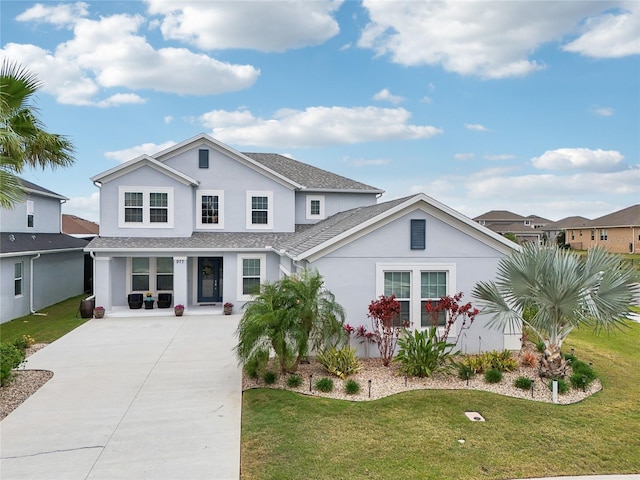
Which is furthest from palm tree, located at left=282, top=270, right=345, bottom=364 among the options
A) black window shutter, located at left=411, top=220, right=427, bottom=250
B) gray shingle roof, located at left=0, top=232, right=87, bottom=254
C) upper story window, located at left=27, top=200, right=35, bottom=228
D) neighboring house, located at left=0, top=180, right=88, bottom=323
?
upper story window, located at left=27, top=200, right=35, bottom=228

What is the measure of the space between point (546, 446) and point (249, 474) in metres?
4.39

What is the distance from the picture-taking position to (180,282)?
17328mm

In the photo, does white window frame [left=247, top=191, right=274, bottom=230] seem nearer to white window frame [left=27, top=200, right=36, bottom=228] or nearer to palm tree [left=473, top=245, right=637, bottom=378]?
white window frame [left=27, top=200, right=36, bottom=228]

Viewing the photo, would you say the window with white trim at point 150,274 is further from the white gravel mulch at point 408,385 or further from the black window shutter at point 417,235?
the black window shutter at point 417,235

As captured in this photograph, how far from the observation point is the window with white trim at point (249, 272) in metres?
17.8

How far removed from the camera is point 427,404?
7758 mm

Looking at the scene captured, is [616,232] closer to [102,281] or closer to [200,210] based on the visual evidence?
[200,210]

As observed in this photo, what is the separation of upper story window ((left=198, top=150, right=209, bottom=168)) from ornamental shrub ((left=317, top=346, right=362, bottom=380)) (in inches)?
485

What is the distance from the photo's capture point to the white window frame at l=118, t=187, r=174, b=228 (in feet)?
57.6

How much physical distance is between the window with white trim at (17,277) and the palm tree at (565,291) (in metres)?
17.3

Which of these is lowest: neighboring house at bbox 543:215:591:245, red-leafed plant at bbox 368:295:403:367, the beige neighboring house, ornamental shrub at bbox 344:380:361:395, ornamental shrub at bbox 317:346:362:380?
ornamental shrub at bbox 344:380:361:395

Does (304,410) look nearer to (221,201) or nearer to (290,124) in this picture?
(221,201)

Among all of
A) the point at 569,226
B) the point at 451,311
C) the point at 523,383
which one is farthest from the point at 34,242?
the point at 569,226

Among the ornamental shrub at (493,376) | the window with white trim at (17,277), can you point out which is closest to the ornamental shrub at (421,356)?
the ornamental shrub at (493,376)
